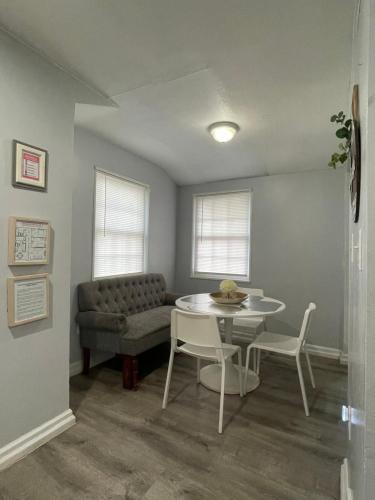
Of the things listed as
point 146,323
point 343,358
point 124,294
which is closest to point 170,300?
point 124,294

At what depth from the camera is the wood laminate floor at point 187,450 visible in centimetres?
148

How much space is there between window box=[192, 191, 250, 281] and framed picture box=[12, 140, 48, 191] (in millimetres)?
2843

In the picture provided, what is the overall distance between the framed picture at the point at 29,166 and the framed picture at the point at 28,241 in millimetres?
223

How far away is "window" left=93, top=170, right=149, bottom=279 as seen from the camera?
315cm

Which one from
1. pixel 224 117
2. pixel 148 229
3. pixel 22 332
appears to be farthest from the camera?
pixel 148 229

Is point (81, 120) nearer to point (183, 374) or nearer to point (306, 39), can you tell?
point (306, 39)

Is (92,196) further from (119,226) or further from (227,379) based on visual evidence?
(227,379)

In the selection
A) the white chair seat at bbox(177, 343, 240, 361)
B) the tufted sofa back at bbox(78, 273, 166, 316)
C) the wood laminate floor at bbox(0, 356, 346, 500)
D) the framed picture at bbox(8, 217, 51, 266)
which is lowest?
the wood laminate floor at bbox(0, 356, 346, 500)

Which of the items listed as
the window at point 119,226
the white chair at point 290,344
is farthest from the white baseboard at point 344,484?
the window at point 119,226

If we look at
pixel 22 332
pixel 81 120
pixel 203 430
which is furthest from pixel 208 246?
pixel 22 332

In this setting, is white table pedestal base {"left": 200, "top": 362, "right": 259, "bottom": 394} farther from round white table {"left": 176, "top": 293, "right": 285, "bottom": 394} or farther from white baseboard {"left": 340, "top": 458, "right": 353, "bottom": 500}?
white baseboard {"left": 340, "top": 458, "right": 353, "bottom": 500}

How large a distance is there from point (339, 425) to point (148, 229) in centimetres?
297

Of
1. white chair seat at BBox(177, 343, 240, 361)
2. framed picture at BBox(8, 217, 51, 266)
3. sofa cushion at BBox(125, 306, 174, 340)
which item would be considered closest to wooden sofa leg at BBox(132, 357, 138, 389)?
sofa cushion at BBox(125, 306, 174, 340)

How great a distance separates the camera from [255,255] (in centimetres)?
394
